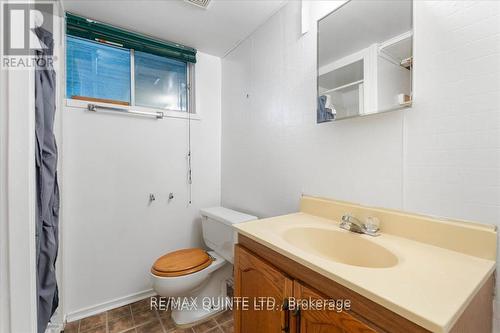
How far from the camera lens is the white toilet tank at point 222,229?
5.27ft

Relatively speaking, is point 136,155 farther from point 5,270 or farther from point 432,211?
point 432,211

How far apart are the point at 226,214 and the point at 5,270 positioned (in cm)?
124

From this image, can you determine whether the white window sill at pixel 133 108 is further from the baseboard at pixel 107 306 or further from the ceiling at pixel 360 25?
the baseboard at pixel 107 306

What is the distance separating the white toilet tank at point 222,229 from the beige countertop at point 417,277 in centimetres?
74

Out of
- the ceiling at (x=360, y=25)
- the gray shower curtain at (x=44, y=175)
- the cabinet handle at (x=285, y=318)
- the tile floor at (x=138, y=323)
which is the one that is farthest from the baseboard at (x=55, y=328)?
the ceiling at (x=360, y=25)

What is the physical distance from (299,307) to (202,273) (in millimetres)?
967

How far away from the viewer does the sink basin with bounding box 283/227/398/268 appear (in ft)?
2.84

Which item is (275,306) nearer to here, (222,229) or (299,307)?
(299,307)

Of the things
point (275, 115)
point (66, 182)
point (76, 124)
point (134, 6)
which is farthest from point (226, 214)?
point (134, 6)

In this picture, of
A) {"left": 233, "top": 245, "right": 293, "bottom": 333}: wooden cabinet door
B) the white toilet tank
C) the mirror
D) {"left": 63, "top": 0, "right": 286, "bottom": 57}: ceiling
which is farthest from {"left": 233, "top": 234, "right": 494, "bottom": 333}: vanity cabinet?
{"left": 63, "top": 0, "right": 286, "bottom": 57}: ceiling

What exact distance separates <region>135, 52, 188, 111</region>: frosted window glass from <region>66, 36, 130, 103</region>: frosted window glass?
95 mm

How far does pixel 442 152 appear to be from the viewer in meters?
0.83

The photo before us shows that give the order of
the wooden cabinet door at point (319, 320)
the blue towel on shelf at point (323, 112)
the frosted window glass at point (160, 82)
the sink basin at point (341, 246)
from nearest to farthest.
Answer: the wooden cabinet door at point (319, 320)
the sink basin at point (341, 246)
the blue towel on shelf at point (323, 112)
the frosted window glass at point (160, 82)

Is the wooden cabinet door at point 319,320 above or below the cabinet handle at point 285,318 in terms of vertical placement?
above
